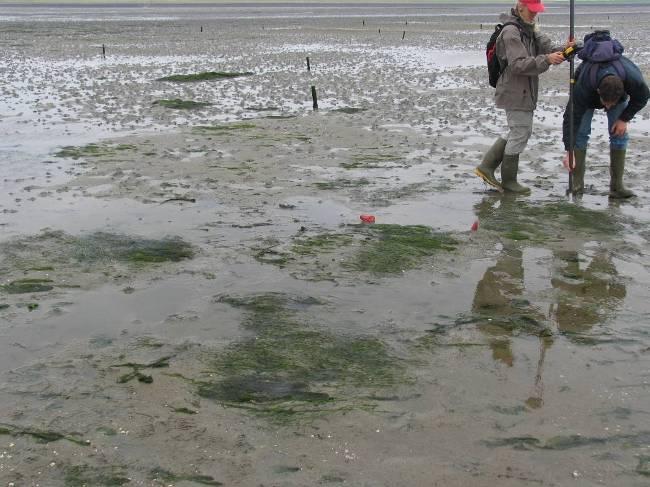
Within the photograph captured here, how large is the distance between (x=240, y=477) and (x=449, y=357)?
6.73 ft

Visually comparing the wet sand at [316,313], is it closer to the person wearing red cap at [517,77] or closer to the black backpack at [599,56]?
the person wearing red cap at [517,77]

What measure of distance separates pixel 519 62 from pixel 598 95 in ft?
3.57

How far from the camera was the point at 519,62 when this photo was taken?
9297 mm

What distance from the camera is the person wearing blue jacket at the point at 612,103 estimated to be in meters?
9.14

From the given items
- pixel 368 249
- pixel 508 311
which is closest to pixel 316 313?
pixel 508 311

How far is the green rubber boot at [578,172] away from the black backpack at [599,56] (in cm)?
91

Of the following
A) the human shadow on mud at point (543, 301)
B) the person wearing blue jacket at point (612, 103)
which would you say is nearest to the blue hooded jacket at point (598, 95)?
the person wearing blue jacket at point (612, 103)

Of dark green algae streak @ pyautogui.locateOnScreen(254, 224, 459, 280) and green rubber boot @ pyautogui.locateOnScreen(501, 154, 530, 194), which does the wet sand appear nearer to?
dark green algae streak @ pyautogui.locateOnScreen(254, 224, 459, 280)

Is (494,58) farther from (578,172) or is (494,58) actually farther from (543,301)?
(543,301)

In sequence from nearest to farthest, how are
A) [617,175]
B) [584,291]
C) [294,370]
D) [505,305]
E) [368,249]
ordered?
[294,370], [505,305], [584,291], [368,249], [617,175]

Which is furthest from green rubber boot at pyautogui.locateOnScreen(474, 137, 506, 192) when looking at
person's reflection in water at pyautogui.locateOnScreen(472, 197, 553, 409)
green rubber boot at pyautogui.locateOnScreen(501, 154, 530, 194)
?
person's reflection in water at pyautogui.locateOnScreen(472, 197, 553, 409)

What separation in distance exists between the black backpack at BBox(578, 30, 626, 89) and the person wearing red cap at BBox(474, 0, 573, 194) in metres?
0.35

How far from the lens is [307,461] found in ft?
14.6

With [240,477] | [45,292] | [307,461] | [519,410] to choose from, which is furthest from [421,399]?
[45,292]
